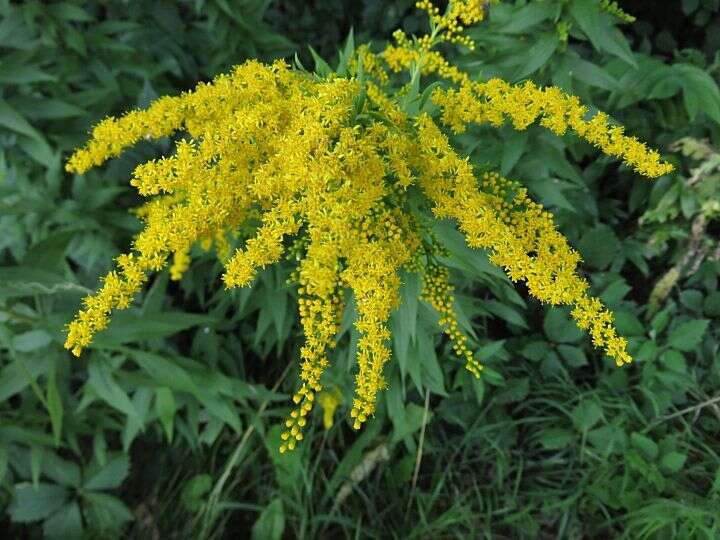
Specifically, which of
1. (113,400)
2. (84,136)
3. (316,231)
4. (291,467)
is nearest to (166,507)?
(291,467)

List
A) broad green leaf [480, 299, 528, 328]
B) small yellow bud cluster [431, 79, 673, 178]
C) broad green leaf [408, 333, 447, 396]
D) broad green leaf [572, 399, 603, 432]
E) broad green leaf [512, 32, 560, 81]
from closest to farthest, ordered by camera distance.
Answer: small yellow bud cluster [431, 79, 673, 178]
broad green leaf [512, 32, 560, 81]
broad green leaf [408, 333, 447, 396]
broad green leaf [480, 299, 528, 328]
broad green leaf [572, 399, 603, 432]

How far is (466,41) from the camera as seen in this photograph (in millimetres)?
1917

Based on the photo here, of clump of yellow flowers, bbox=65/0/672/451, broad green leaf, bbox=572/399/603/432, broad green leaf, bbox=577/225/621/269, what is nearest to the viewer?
clump of yellow flowers, bbox=65/0/672/451

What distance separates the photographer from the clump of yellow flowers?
1.36 m

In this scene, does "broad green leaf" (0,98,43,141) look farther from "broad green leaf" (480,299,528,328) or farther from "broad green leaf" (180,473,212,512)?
"broad green leaf" (480,299,528,328)

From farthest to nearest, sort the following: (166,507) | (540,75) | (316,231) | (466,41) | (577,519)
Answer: (166,507) → (577,519) → (540,75) → (466,41) → (316,231)

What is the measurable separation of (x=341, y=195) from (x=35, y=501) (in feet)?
7.40

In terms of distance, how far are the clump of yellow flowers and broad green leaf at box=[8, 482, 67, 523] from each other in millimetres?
1647

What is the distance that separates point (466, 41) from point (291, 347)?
1649mm

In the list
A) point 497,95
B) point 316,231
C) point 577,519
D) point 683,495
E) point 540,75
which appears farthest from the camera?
point 577,519

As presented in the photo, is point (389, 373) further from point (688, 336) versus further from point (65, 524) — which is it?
point (65, 524)

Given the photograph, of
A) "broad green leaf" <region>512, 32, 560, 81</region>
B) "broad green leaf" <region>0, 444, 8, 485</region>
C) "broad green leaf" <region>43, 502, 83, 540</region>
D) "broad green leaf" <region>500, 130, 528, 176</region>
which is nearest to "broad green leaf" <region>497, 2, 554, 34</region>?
"broad green leaf" <region>512, 32, 560, 81</region>

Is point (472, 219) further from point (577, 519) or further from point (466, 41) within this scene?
point (577, 519)

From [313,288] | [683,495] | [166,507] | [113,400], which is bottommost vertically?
[166,507]
